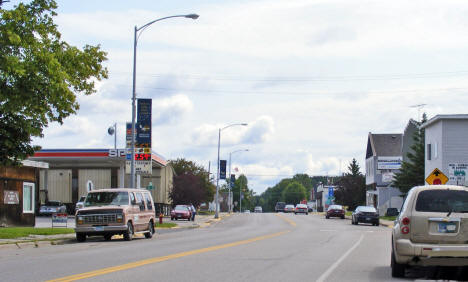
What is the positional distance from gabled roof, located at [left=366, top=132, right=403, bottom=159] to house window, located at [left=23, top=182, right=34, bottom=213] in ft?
195

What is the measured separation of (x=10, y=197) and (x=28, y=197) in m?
2.36

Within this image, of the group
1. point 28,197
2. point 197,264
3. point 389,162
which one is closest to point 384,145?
point 389,162

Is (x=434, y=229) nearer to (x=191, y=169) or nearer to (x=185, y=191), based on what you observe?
(x=185, y=191)

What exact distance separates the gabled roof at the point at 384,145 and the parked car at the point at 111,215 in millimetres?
65993

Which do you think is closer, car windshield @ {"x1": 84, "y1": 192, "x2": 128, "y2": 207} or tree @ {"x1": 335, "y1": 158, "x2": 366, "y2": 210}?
car windshield @ {"x1": 84, "y1": 192, "x2": 128, "y2": 207}

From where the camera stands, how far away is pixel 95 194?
2639 centimetres

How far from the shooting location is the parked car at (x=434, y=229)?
12.4 meters

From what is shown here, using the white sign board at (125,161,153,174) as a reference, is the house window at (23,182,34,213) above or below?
below

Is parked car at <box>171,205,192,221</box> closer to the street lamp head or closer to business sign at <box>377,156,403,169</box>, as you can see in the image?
the street lamp head

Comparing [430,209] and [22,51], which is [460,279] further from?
[22,51]

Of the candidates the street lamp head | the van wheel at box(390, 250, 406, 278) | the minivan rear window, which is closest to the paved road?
the van wheel at box(390, 250, 406, 278)

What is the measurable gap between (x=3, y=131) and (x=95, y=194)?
165 inches

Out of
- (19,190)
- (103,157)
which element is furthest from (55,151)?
(19,190)

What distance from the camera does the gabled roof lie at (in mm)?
90438
